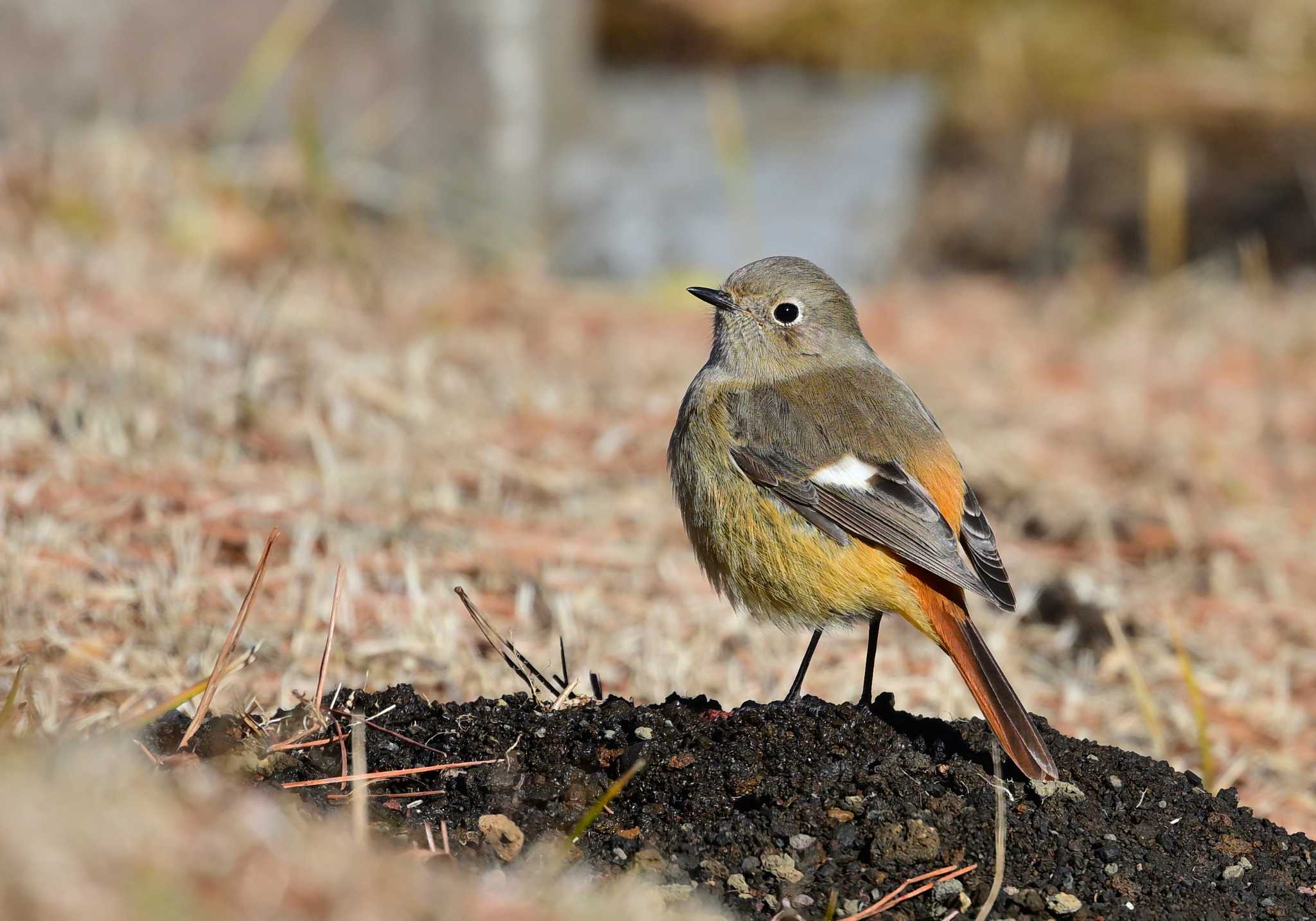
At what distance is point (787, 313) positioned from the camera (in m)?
4.17

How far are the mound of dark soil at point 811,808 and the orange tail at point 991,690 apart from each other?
0.22ft

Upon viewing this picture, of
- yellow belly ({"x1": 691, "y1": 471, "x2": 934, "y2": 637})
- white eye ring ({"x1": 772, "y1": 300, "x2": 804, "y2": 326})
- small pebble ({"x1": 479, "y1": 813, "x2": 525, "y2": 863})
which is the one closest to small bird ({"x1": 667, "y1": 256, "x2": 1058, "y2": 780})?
yellow belly ({"x1": 691, "y1": 471, "x2": 934, "y2": 637})

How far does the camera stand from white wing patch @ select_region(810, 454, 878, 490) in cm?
355

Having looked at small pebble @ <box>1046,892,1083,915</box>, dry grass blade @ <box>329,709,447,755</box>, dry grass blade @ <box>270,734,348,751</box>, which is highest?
small pebble @ <box>1046,892,1083,915</box>

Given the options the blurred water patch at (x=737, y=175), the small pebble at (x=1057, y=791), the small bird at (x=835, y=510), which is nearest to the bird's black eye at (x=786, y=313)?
the small bird at (x=835, y=510)

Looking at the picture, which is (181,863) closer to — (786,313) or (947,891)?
(947,891)

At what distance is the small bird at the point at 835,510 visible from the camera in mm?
3416

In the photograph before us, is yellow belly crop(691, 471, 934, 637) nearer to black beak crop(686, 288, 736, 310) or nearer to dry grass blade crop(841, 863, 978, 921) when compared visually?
black beak crop(686, 288, 736, 310)

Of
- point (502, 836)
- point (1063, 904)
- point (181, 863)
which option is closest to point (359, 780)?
point (502, 836)

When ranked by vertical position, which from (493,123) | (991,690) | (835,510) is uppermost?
(493,123)

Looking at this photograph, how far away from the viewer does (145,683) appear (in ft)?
11.2

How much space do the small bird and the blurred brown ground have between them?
59 cm

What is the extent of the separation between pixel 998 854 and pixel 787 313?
6.66ft

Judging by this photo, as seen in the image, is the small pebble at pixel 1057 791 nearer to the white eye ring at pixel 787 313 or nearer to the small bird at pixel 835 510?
the small bird at pixel 835 510
